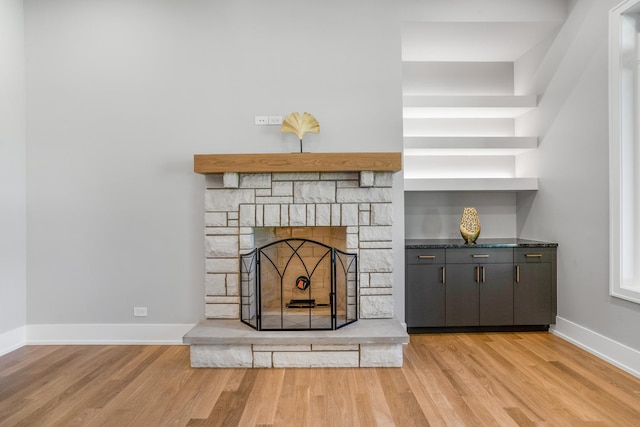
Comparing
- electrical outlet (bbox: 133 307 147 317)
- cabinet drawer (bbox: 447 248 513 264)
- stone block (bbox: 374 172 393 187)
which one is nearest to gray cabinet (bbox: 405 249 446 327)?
cabinet drawer (bbox: 447 248 513 264)

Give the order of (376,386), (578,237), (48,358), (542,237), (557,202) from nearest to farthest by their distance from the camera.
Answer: (376,386) < (48,358) < (578,237) < (557,202) < (542,237)

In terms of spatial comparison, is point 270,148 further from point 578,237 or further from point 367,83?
point 578,237

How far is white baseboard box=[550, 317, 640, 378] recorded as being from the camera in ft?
8.32

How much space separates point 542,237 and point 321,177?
7.10ft

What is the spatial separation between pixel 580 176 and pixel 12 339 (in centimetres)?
466

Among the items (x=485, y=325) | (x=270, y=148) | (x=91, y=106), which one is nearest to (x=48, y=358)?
(x=91, y=106)

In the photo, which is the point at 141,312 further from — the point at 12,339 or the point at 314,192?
the point at 314,192

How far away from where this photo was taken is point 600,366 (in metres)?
2.65

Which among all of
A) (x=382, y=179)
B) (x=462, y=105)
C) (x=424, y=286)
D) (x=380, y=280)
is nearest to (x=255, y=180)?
(x=382, y=179)

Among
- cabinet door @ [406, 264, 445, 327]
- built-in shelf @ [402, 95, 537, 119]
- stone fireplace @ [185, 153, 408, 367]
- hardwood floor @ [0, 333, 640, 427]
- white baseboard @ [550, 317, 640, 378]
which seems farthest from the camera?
built-in shelf @ [402, 95, 537, 119]

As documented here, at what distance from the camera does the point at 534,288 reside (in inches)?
131

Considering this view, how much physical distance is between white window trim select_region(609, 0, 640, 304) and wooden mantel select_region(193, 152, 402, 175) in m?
1.49

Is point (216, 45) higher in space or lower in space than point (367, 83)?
higher

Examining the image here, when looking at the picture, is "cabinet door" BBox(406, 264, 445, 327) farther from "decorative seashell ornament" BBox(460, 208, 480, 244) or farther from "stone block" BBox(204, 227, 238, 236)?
"stone block" BBox(204, 227, 238, 236)
